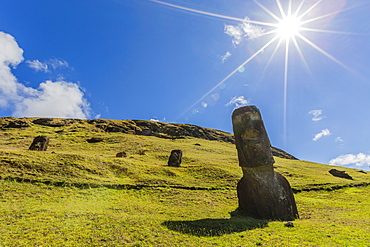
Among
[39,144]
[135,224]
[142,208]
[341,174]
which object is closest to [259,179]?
[142,208]

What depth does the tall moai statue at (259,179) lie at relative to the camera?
45.4 feet

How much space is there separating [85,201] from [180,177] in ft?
43.4

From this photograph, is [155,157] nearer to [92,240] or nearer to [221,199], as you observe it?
[221,199]

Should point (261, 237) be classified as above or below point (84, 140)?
below

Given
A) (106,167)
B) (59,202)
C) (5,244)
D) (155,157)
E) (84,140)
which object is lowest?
(5,244)

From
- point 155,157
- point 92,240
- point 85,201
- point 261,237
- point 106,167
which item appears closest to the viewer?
point 92,240

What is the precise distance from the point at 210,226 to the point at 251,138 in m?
6.69

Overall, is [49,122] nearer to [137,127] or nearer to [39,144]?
[137,127]

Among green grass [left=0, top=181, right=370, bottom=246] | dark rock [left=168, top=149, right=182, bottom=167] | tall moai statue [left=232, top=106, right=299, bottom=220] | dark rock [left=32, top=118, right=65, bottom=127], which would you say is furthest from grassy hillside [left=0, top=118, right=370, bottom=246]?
dark rock [left=32, top=118, right=65, bottom=127]

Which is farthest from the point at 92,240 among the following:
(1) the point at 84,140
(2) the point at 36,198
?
(1) the point at 84,140

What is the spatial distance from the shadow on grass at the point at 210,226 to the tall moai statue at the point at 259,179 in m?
2.15

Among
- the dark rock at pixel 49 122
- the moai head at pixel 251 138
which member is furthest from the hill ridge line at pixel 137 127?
the moai head at pixel 251 138

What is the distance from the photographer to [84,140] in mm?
57844

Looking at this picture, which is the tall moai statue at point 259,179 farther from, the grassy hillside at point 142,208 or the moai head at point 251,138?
the grassy hillside at point 142,208
